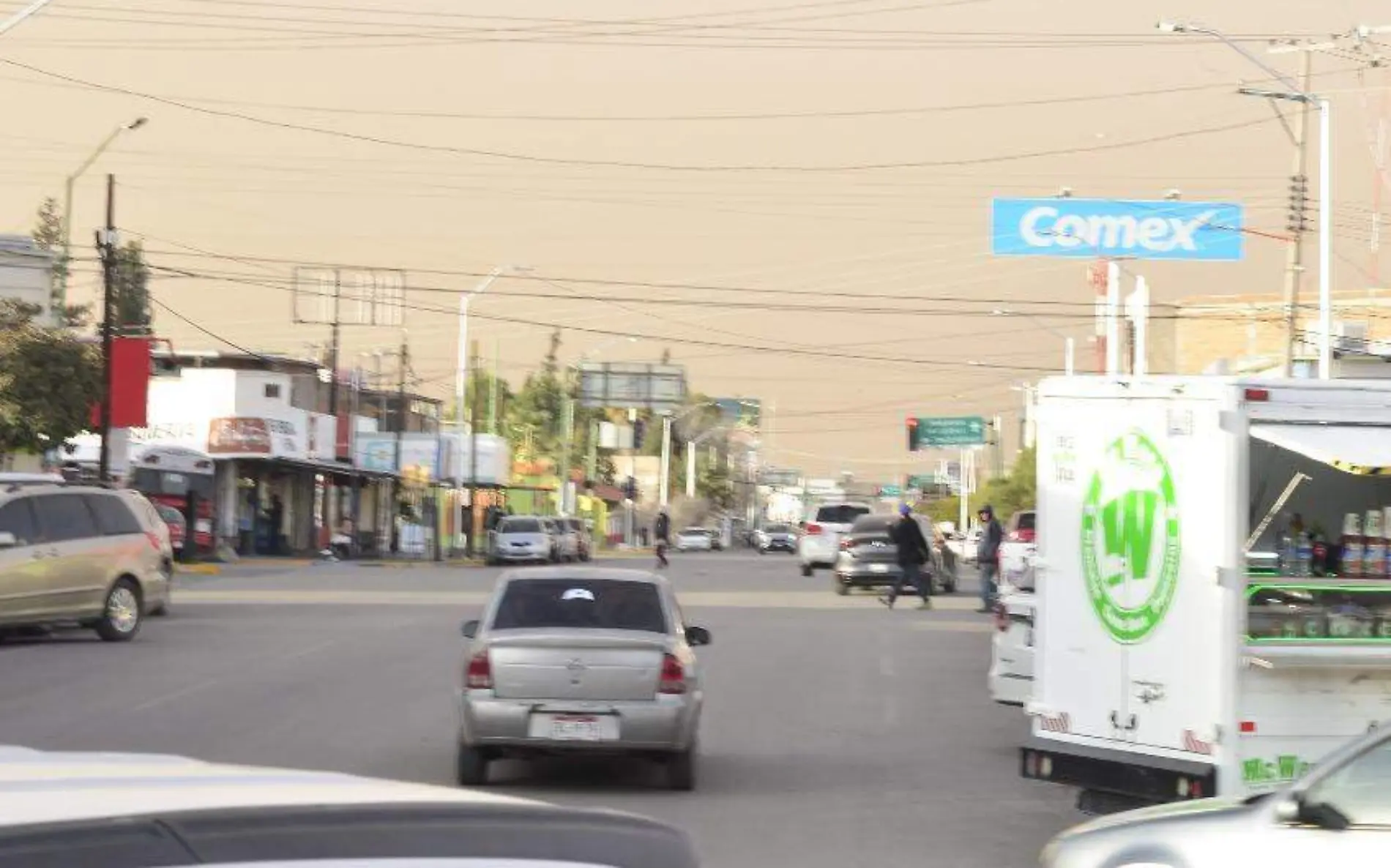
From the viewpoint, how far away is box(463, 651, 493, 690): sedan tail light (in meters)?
15.4

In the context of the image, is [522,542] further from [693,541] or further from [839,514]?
[693,541]

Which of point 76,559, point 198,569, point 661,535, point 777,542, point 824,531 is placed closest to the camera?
point 76,559

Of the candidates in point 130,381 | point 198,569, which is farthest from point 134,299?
point 198,569

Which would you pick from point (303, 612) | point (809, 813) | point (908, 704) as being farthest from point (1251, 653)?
point (303, 612)

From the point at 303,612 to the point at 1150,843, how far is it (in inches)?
1107

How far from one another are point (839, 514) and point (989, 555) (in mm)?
20022

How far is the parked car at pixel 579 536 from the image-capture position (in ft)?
243

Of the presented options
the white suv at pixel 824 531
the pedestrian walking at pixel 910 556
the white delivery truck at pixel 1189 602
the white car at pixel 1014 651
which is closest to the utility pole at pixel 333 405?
the white suv at pixel 824 531

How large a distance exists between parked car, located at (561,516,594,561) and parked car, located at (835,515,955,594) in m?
26.3

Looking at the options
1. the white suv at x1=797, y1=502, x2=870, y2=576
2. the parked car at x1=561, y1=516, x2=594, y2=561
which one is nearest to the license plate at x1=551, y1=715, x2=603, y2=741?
the white suv at x1=797, y1=502, x2=870, y2=576

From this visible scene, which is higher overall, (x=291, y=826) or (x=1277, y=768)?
(x=291, y=826)

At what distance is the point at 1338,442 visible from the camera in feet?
42.5

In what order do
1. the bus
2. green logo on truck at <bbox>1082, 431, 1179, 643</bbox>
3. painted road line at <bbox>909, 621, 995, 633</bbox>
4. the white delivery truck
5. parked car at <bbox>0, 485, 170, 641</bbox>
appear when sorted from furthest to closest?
the bus < painted road line at <bbox>909, 621, 995, 633</bbox> < parked car at <bbox>0, 485, 170, 641</bbox> < green logo on truck at <bbox>1082, 431, 1179, 643</bbox> < the white delivery truck

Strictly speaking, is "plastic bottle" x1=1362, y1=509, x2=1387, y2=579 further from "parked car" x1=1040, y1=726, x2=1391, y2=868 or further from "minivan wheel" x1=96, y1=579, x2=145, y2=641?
"minivan wheel" x1=96, y1=579, x2=145, y2=641
